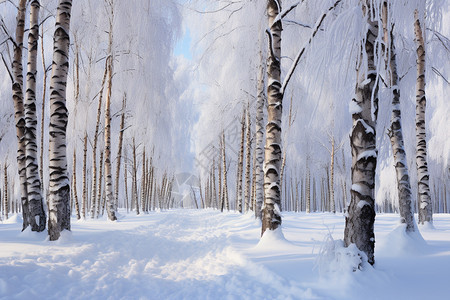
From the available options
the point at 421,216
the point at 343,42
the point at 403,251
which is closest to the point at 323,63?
the point at 343,42

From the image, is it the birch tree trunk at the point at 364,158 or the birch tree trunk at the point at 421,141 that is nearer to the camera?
the birch tree trunk at the point at 364,158

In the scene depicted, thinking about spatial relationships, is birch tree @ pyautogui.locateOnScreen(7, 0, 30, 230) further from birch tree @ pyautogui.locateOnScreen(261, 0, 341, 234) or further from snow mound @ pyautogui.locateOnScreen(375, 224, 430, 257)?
snow mound @ pyautogui.locateOnScreen(375, 224, 430, 257)

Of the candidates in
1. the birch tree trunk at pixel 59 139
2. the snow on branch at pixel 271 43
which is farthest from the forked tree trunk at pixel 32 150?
the snow on branch at pixel 271 43

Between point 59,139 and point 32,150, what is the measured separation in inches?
41.9

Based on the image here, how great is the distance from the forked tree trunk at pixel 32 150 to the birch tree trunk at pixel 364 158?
601 cm

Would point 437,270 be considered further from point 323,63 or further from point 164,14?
point 164,14

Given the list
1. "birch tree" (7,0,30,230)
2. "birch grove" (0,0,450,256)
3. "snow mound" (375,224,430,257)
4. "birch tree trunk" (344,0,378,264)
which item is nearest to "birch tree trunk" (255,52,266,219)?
"birch grove" (0,0,450,256)

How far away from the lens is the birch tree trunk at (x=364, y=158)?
3.69m

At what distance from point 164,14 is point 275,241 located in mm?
10971

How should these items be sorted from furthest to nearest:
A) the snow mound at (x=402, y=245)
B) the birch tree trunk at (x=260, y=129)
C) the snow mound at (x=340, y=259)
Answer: the birch tree trunk at (x=260, y=129)
the snow mound at (x=402, y=245)
the snow mound at (x=340, y=259)

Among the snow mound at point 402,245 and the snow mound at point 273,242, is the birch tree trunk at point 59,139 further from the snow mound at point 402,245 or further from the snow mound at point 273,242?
the snow mound at point 402,245

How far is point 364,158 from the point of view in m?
3.76

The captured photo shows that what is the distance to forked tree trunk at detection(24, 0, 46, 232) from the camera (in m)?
6.36

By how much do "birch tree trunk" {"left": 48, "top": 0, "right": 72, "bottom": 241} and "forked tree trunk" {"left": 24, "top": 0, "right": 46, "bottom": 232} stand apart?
0.68 metres
